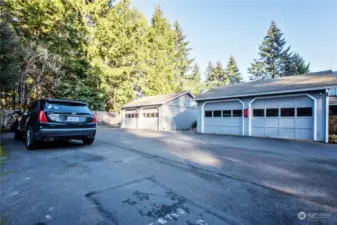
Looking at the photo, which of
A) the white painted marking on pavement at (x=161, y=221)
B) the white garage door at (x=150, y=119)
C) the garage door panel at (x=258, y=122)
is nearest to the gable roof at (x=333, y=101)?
the garage door panel at (x=258, y=122)

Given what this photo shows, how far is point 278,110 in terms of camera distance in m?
10.4

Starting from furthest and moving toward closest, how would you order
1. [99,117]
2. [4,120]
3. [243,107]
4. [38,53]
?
[99,117], [38,53], [4,120], [243,107]

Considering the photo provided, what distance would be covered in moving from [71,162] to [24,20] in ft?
74.3

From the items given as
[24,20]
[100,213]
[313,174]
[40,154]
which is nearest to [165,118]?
[40,154]

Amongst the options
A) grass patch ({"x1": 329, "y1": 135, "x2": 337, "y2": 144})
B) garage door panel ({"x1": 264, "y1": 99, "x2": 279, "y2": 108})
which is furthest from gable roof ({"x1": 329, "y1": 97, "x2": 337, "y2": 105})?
garage door panel ({"x1": 264, "y1": 99, "x2": 279, "y2": 108})

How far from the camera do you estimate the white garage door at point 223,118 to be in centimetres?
1216

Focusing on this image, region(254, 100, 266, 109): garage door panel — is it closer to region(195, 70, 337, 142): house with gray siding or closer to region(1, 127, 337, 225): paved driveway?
region(195, 70, 337, 142): house with gray siding

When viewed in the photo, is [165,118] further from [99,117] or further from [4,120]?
[4,120]

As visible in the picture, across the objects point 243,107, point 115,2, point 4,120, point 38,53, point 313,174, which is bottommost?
point 313,174

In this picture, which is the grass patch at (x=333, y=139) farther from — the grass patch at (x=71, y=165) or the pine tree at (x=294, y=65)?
the pine tree at (x=294, y=65)

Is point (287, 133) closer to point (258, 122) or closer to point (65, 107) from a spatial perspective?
point (258, 122)

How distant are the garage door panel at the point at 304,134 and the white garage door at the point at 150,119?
11299 millimetres

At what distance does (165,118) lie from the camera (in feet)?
55.6

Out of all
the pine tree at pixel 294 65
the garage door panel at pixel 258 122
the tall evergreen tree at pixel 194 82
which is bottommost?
the garage door panel at pixel 258 122
